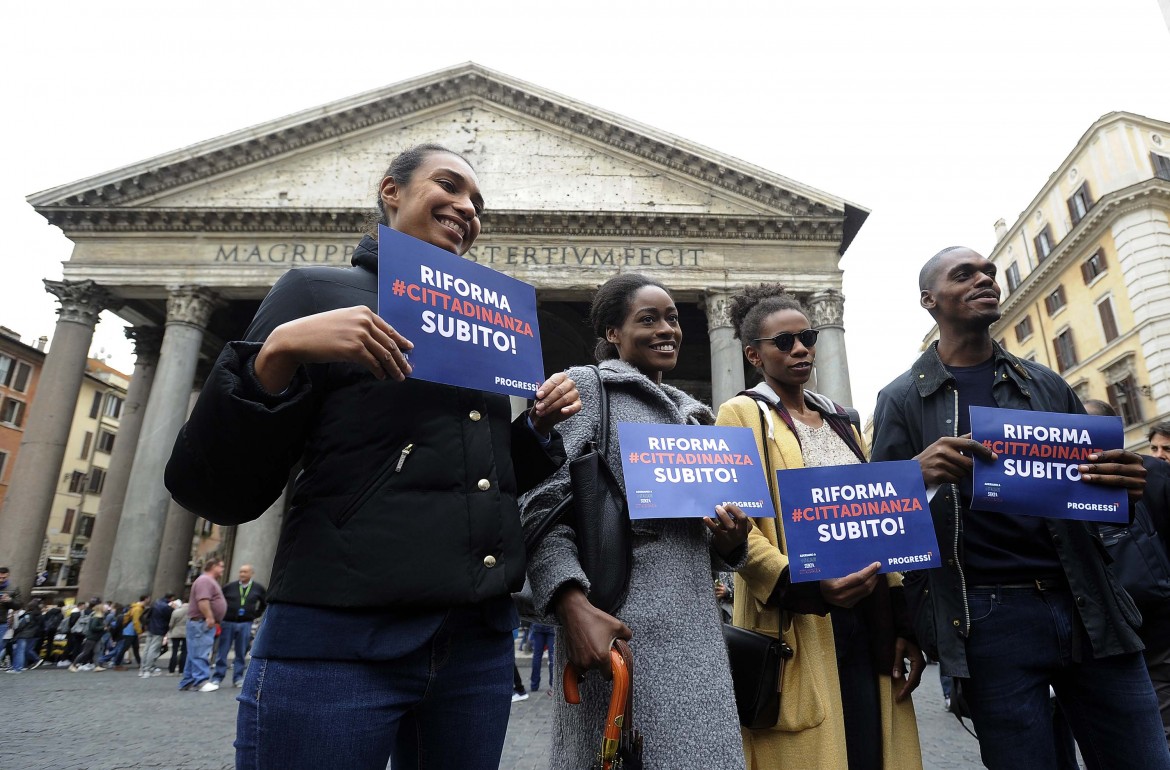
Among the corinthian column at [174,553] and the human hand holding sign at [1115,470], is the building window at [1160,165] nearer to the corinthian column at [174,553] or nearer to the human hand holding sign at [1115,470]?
the human hand holding sign at [1115,470]

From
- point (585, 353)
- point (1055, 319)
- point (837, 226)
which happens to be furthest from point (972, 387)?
point (1055, 319)

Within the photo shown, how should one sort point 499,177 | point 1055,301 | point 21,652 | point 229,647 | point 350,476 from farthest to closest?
Answer: point 1055,301
point 499,177
point 21,652
point 229,647
point 350,476

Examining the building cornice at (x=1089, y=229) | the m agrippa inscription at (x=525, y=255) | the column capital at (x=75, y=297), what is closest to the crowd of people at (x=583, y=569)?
the m agrippa inscription at (x=525, y=255)

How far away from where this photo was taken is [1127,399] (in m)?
24.5

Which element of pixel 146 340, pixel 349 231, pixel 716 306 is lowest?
pixel 716 306

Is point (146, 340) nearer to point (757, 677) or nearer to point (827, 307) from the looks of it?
point (827, 307)

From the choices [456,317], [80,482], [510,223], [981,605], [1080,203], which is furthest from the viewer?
[80,482]

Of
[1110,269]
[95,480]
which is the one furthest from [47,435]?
[1110,269]

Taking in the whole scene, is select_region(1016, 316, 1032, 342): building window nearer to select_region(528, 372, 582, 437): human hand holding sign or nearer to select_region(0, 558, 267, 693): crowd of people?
select_region(0, 558, 267, 693): crowd of people

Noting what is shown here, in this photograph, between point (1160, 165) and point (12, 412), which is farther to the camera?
point (12, 412)

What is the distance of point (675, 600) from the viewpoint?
79.7 inches

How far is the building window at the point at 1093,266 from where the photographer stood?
25781 millimetres

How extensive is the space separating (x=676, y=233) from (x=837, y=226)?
4.27 m

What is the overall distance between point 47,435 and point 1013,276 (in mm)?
38601
